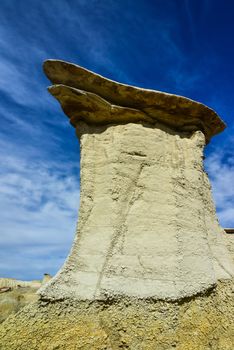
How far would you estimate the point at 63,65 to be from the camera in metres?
4.11

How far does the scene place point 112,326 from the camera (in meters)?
3.14

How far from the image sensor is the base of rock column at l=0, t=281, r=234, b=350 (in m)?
2.98

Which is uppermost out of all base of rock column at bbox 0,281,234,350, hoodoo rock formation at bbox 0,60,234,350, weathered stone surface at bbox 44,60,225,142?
weathered stone surface at bbox 44,60,225,142

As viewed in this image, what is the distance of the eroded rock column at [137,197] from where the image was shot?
11.1 ft

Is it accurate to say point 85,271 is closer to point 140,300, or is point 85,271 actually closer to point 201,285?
point 140,300

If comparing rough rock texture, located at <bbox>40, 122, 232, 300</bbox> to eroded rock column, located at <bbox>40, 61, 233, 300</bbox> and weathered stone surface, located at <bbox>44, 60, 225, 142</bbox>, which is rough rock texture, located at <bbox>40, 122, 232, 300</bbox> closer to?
eroded rock column, located at <bbox>40, 61, 233, 300</bbox>

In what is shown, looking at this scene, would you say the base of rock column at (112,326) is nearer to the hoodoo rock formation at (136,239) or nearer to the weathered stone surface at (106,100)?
the hoodoo rock formation at (136,239)

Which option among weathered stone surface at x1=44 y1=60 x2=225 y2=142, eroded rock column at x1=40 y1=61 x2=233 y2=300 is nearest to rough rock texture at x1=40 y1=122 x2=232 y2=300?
eroded rock column at x1=40 y1=61 x2=233 y2=300

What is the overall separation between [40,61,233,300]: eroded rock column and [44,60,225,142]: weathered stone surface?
0.04 feet

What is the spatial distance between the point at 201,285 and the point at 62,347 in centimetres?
153

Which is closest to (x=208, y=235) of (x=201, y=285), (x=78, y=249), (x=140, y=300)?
(x=201, y=285)

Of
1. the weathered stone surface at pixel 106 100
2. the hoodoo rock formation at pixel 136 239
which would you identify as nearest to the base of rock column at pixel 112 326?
the hoodoo rock formation at pixel 136 239

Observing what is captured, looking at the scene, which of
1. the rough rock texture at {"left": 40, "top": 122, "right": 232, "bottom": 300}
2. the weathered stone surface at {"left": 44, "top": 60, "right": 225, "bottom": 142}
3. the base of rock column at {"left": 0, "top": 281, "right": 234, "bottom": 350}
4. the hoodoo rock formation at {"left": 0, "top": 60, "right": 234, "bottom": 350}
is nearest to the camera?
the base of rock column at {"left": 0, "top": 281, "right": 234, "bottom": 350}

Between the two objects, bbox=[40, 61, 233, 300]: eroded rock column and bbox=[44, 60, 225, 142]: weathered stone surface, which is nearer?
bbox=[40, 61, 233, 300]: eroded rock column
